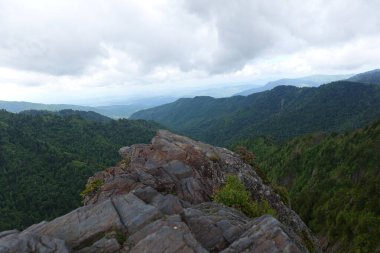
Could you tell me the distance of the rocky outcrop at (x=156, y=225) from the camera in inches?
1090

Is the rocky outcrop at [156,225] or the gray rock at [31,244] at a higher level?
the gray rock at [31,244]

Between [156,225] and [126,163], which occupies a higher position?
[156,225]

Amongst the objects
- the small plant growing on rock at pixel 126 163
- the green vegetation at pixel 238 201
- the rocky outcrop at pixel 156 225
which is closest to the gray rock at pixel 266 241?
the rocky outcrop at pixel 156 225

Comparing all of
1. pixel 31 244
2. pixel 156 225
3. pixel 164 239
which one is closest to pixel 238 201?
pixel 156 225

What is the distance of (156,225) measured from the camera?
→ 1200 inches

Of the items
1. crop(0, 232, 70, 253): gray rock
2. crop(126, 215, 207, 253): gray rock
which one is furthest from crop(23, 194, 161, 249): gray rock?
crop(126, 215, 207, 253): gray rock

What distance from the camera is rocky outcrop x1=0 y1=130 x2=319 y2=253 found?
27688 millimetres

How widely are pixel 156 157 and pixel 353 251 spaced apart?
10190 cm

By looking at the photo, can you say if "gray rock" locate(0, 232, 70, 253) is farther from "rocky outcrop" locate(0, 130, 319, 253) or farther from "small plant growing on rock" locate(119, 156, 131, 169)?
"small plant growing on rock" locate(119, 156, 131, 169)

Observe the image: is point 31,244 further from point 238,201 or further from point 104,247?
point 238,201

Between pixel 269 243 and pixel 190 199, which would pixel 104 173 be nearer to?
pixel 190 199

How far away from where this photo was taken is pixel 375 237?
12512 cm

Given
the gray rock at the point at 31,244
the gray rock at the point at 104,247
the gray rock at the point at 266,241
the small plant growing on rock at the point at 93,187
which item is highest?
the gray rock at the point at 31,244

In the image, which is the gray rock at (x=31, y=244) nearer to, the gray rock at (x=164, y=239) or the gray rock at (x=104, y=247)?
the gray rock at (x=104, y=247)
